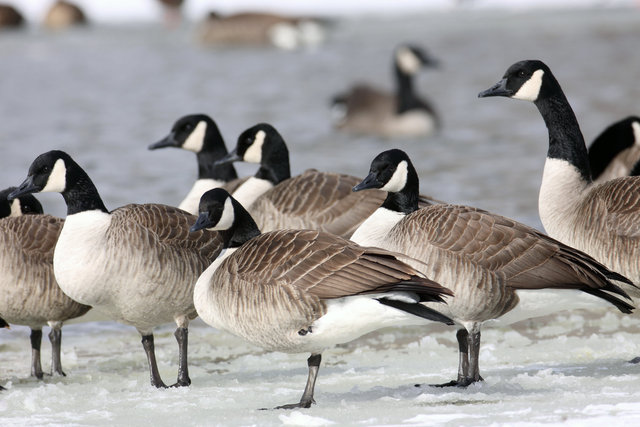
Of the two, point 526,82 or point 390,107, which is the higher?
point 390,107

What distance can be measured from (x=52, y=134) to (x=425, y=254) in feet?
46.8

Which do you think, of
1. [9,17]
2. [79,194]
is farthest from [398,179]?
[9,17]

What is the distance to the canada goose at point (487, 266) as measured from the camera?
6.07 m

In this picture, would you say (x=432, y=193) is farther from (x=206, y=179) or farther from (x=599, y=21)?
(x=599, y=21)

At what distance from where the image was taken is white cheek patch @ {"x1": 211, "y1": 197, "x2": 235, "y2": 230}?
20.9ft

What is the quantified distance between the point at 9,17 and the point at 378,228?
105 feet

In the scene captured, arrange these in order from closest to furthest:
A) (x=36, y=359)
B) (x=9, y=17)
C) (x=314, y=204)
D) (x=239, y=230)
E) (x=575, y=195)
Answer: (x=239, y=230) < (x=36, y=359) < (x=575, y=195) < (x=314, y=204) < (x=9, y=17)

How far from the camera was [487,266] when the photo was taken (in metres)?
6.12

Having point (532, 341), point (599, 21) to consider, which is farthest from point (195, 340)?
point (599, 21)

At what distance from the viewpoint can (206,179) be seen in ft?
31.7

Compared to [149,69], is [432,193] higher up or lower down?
lower down

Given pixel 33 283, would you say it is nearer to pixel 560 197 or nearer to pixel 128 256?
pixel 128 256

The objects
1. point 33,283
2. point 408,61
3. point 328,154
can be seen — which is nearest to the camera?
point 33,283

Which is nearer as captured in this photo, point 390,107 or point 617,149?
point 617,149
